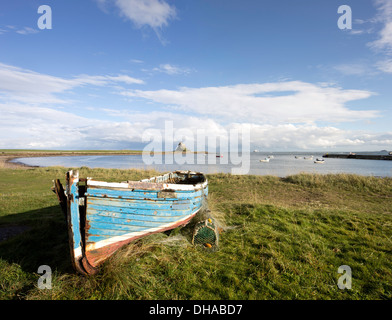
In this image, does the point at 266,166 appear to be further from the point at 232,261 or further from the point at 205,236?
the point at 232,261

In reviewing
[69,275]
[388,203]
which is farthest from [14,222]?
[388,203]

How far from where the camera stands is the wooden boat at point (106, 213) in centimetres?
470

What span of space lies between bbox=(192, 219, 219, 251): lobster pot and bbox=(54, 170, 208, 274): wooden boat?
3.34ft

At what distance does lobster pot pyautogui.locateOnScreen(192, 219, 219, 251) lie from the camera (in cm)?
654

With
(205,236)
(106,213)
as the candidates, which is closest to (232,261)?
(205,236)

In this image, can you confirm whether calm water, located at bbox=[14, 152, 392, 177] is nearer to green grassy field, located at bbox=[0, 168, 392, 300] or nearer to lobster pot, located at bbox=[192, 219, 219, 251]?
green grassy field, located at bbox=[0, 168, 392, 300]

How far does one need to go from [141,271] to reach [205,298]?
164 centimetres

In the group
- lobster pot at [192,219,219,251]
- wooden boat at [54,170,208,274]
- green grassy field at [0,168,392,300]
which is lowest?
green grassy field at [0,168,392,300]

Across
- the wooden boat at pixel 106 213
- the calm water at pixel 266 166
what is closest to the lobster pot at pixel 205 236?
the wooden boat at pixel 106 213

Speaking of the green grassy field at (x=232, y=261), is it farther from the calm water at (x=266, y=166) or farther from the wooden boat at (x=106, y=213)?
the calm water at (x=266, y=166)

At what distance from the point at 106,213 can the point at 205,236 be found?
3143mm

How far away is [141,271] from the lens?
5.04m

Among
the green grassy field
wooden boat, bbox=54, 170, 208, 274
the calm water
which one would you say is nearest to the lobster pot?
the green grassy field
